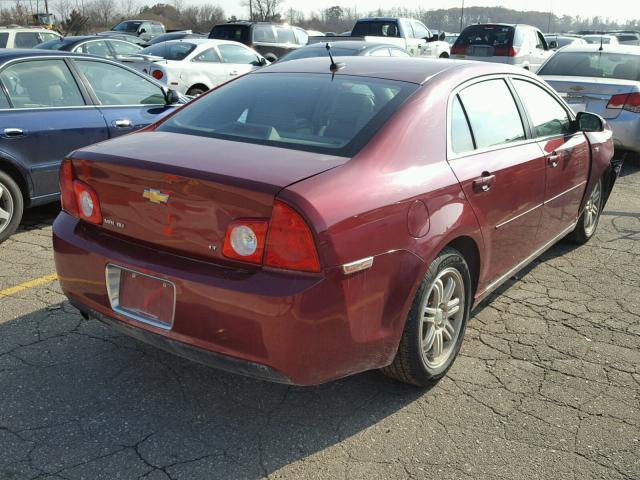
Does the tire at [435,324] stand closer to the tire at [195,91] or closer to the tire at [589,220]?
the tire at [589,220]

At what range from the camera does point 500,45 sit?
15.7 meters

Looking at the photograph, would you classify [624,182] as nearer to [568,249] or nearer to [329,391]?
[568,249]

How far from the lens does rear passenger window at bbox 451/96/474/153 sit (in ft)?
10.8

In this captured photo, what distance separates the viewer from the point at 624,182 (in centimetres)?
828

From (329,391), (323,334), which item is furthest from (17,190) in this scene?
(323,334)

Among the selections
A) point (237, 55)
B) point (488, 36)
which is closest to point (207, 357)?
point (237, 55)

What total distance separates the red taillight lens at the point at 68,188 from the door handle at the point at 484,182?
1953 mm

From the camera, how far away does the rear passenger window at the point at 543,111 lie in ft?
13.6

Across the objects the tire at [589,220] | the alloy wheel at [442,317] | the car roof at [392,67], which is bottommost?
the tire at [589,220]

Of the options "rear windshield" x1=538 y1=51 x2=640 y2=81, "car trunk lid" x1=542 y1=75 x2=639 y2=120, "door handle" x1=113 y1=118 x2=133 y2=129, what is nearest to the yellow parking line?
"door handle" x1=113 y1=118 x2=133 y2=129

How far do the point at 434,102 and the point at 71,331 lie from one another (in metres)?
2.38

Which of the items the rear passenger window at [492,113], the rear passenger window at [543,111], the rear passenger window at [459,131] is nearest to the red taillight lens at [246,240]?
the rear passenger window at [459,131]

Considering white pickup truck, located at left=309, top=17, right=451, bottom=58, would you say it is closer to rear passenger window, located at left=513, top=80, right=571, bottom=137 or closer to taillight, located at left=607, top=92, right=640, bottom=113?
taillight, located at left=607, top=92, right=640, bottom=113

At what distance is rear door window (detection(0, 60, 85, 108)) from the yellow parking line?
170 centimetres
